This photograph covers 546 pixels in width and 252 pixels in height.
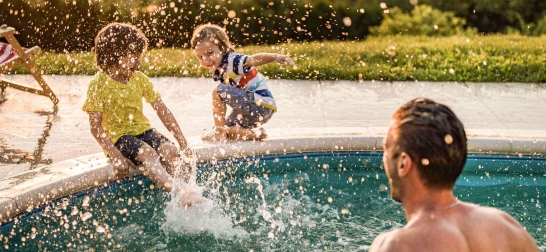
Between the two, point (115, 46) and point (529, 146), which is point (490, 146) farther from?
point (115, 46)

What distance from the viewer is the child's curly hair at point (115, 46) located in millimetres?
4457

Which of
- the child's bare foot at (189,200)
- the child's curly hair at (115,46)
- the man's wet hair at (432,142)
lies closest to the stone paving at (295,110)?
the child's curly hair at (115,46)

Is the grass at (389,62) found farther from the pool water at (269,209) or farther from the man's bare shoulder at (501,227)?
the man's bare shoulder at (501,227)

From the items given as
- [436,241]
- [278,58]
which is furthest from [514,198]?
[436,241]

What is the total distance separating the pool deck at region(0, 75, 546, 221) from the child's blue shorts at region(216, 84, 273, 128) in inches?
7.8

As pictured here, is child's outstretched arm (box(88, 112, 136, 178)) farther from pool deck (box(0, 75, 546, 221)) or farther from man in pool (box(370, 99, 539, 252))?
man in pool (box(370, 99, 539, 252))

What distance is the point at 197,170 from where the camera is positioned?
4.93 metres

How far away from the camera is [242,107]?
17.3ft

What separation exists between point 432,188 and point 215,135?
3.29 meters

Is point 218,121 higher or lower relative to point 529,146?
higher

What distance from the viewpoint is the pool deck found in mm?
4555

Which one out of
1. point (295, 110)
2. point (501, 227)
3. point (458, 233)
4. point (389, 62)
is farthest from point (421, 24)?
point (458, 233)

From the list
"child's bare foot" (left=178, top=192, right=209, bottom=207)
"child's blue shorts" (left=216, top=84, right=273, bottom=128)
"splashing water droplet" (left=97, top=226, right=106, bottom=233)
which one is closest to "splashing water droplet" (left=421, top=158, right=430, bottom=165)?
"child's bare foot" (left=178, top=192, right=209, bottom=207)

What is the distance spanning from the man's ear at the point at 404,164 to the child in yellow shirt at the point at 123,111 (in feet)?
8.34
